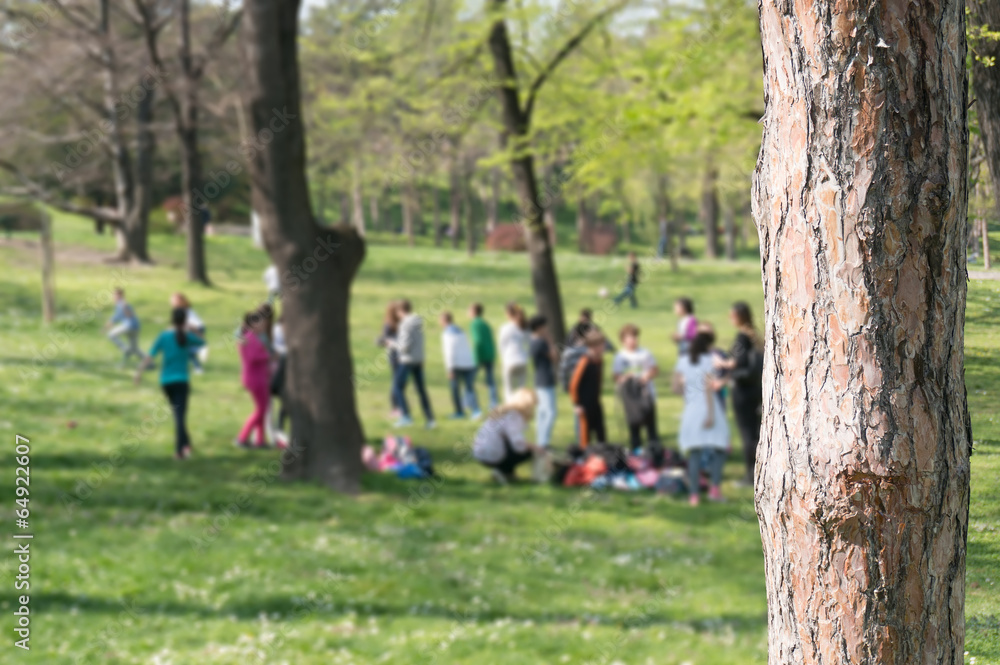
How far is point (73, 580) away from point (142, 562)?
55cm

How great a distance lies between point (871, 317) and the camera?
5.74ft

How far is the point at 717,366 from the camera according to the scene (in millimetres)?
9891

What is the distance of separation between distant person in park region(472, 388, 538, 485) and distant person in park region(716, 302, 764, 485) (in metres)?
2.18

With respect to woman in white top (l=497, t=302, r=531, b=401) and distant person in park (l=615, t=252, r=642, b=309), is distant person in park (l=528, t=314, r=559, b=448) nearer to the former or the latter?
woman in white top (l=497, t=302, r=531, b=401)

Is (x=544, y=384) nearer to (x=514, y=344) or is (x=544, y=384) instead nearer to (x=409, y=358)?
(x=514, y=344)

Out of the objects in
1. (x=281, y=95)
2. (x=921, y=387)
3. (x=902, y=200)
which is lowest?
(x=921, y=387)

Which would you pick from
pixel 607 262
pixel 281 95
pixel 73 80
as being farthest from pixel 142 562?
pixel 607 262

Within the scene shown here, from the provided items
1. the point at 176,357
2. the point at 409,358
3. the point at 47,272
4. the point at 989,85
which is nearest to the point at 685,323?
the point at 409,358

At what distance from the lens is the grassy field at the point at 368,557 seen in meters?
6.11

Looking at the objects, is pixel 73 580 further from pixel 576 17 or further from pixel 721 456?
pixel 576 17

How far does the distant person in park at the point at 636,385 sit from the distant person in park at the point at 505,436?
4.65ft

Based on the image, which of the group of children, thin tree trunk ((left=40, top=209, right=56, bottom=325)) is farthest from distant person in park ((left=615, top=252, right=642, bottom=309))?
the group of children

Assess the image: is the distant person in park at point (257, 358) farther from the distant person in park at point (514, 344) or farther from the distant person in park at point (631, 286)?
the distant person in park at point (631, 286)

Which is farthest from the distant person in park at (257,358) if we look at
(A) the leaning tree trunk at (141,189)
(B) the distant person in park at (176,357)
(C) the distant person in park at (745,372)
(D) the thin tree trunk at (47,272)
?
(A) the leaning tree trunk at (141,189)
